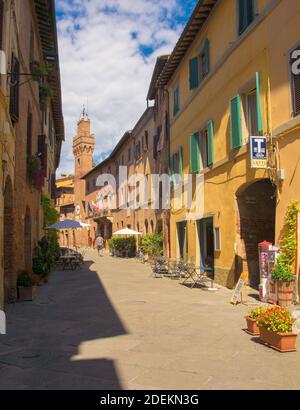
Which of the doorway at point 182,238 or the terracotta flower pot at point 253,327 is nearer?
the terracotta flower pot at point 253,327

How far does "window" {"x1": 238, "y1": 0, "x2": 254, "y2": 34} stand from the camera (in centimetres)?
1181

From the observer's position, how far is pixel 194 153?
16484 millimetres

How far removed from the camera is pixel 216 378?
5023 mm

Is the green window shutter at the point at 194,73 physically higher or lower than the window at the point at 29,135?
higher

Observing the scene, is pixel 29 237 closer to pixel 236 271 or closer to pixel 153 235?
pixel 236 271

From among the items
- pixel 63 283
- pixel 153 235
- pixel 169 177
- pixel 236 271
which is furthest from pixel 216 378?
pixel 153 235

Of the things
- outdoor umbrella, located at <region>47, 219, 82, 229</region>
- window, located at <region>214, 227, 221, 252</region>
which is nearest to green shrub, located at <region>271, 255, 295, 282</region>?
window, located at <region>214, 227, 221, 252</region>

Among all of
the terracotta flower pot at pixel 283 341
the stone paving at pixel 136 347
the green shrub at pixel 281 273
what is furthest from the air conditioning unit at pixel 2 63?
the green shrub at pixel 281 273

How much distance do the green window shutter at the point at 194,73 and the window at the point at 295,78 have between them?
22.5ft

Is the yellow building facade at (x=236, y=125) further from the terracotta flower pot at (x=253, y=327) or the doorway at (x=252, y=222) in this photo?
the terracotta flower pot at (x=253, y=327)

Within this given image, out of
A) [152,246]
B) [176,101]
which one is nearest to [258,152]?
[176,101]

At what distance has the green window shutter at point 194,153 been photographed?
16.2m

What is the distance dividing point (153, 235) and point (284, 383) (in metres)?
19.3
